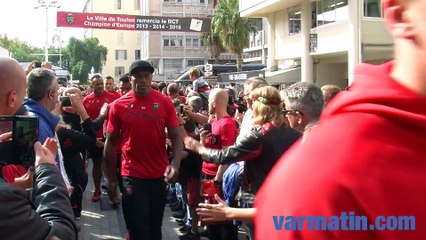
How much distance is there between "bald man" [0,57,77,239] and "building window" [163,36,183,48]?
226 ft

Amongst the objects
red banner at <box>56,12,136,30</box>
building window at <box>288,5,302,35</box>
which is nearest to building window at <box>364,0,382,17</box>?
building window at <box>288,5,302,35</box>

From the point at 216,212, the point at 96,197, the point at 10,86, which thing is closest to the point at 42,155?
the point at 10,86

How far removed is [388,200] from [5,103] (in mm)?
2374

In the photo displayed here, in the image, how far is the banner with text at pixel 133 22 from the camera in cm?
3441

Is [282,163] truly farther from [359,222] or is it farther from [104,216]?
[104,216]

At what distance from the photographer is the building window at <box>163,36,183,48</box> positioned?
7050 centimetres

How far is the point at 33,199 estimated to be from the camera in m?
2.28

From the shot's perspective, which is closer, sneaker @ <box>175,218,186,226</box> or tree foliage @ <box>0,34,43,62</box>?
sneaker @ <box>175,218,186,226</box>

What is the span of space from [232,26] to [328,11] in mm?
16916

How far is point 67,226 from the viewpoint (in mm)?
2225

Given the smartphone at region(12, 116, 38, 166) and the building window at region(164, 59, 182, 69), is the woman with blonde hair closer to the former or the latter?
the smartphone at region(12, 116, 38, 166)

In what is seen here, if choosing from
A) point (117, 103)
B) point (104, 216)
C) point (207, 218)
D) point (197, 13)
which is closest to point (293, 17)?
point (104, 216)

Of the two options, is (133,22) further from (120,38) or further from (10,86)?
(120,38)

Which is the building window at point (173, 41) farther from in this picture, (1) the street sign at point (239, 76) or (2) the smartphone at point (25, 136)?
(2) the smartphone at point (25, 136)
